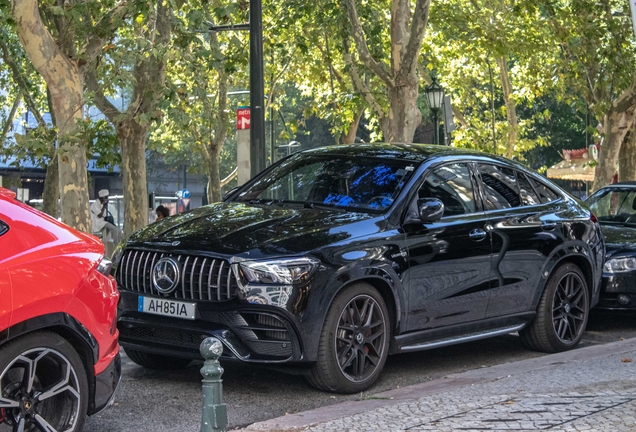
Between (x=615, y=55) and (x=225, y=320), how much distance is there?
56.2 feet

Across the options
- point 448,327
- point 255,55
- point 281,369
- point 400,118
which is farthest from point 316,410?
point 400,118

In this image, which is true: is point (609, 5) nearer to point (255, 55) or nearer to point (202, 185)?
point (255, 55)

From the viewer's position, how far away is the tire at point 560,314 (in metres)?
8.98

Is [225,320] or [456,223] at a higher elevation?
[456,223]

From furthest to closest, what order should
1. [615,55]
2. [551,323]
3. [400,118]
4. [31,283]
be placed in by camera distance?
[615,55] < [400,118] < [551,323] < [31,283]

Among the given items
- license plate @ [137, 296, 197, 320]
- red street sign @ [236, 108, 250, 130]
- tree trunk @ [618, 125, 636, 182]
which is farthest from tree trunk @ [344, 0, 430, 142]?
license plate @ [137, 296, 197, 320]

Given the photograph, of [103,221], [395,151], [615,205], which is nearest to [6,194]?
[395,151]

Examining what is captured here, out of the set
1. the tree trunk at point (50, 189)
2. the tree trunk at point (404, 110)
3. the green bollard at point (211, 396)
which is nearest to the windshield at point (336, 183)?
the green bollard at point (211, 396)

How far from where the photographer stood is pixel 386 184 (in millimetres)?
7938

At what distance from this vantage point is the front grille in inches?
267

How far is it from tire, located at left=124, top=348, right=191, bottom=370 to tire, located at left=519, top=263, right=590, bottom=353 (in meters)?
3.05

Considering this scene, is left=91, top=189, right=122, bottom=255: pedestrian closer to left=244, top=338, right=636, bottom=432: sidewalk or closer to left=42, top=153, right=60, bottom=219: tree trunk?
left=42, top=153, right=60, bottom=219: tree trunk

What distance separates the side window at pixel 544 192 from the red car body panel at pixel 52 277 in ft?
15.8

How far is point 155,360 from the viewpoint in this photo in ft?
25.9
